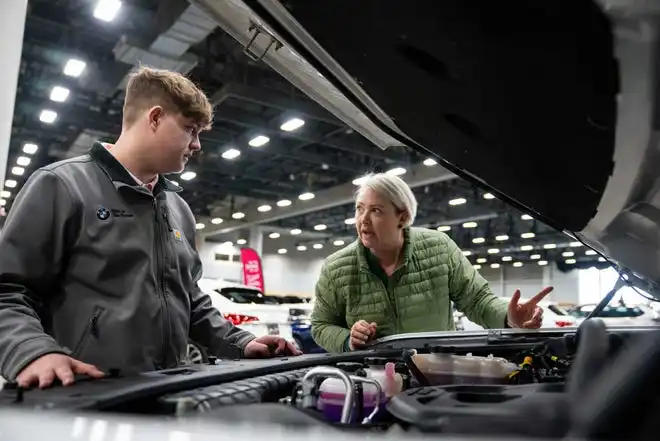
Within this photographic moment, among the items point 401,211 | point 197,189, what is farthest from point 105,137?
point 401,211

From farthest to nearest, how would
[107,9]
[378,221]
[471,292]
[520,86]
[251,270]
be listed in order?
[251,270] < [107,9] < [471,292] < [378,221] < [520,86]

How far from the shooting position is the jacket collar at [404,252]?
2311 millimetres

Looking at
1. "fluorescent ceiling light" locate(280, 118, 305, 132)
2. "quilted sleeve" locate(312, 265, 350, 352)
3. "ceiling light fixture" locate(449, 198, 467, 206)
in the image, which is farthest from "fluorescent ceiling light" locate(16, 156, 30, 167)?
"quilted sleeve" locate(312, 265, 350, 352)

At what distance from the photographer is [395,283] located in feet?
7.53

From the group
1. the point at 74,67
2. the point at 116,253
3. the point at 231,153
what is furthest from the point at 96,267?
the point at 231,153

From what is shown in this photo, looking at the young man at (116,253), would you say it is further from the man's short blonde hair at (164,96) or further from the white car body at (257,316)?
the white car body at (257,316)

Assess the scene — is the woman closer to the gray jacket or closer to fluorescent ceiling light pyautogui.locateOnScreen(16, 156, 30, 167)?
the gray jacket

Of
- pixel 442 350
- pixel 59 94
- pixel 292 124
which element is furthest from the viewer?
pixel 292 124

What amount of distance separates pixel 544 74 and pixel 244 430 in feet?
2.16

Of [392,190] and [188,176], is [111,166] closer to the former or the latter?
[392,190]

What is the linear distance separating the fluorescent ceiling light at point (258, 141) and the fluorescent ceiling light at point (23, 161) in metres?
5.18

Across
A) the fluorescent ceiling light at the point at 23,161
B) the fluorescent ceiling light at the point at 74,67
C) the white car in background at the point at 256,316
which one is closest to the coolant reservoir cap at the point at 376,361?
the white car in background at the point at 256,316

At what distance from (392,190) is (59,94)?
7.41 meters

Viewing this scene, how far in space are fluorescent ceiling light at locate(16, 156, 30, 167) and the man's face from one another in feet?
38.0
